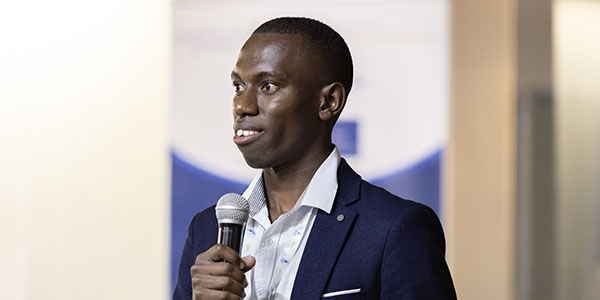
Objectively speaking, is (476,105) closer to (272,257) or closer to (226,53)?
(226,53)

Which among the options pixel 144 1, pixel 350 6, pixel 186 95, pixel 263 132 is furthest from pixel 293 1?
pixel 263 132

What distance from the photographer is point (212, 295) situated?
5.30 feet

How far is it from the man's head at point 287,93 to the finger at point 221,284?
0.28 metres

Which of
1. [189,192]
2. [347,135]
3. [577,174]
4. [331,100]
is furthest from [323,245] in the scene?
[577,174]

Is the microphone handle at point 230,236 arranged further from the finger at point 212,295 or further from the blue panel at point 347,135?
the blue panel at point 347,135

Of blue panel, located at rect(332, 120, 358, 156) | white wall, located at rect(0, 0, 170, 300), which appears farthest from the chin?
white wall, located at rect(0, 0, 170, 300)

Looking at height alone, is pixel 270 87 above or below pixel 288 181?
above

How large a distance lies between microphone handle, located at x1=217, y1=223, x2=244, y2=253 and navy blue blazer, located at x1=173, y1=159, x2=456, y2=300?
15cm

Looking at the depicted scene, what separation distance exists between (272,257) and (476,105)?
10.9ft

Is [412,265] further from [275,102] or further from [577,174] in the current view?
[577,174]

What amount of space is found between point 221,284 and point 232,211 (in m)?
0.17

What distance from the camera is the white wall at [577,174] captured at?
6359mm

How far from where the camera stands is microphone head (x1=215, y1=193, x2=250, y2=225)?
171cm

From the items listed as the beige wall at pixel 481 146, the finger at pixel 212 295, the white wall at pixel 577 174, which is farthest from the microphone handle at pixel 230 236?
the white wall at pixel 577 174
